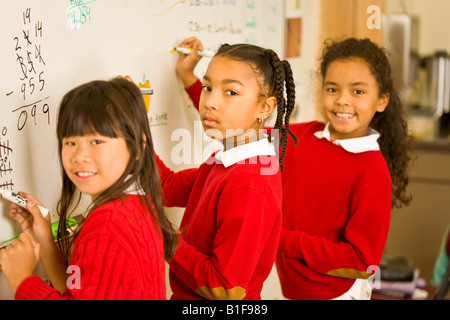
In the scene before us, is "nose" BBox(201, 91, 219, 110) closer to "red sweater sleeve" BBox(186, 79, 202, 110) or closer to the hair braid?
the hair braid

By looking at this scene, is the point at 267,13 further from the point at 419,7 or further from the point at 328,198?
the point at 419,7

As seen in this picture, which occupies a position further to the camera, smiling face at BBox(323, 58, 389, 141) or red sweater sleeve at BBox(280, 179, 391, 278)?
smiling face at BBox(323, 58, 389, 141)

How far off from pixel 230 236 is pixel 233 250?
27 millimetres

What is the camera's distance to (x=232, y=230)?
1.06 m

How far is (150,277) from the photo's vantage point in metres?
0.92

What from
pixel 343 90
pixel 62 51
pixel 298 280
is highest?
pixel 62 51

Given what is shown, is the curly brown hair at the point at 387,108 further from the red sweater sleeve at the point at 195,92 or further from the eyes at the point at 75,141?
the eyes at the point at 75,141

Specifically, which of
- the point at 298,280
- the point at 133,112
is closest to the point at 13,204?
the point at 133,112

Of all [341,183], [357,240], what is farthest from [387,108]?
[357,240]

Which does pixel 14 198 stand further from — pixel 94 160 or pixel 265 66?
pixel 265 66

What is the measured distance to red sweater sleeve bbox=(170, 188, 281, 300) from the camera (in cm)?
106

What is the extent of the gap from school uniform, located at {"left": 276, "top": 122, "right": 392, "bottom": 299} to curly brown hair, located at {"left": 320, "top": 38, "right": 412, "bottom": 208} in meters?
0.11

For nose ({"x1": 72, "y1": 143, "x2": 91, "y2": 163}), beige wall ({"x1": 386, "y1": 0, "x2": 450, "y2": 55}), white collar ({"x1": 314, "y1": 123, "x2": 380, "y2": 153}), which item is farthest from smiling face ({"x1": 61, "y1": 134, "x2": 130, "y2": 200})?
beige wall ({"x1": 386, "y1": 0, "x2": 450, "y2": 55})

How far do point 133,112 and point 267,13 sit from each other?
120 centimetres
